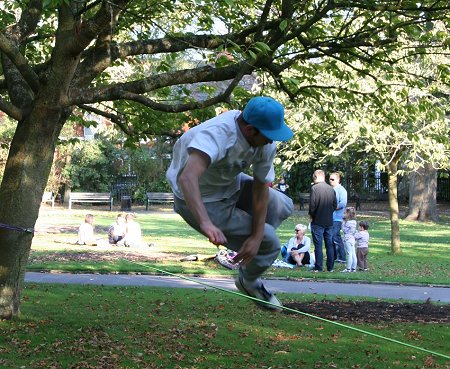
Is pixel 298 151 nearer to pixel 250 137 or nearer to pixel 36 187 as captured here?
pixel 36 187

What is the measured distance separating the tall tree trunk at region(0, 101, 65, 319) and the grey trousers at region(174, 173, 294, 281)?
3391 mm

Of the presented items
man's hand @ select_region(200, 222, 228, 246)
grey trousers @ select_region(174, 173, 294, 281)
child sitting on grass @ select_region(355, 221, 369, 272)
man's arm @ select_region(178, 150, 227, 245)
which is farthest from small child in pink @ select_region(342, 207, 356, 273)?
man's hand @ select_region(200, 222, 228, 246)

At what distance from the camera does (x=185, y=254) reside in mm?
19828

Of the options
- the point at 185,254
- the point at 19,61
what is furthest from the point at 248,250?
the point at 185,254

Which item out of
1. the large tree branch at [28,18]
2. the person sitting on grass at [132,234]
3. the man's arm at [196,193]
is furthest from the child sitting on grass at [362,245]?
the man's arm at [196,193]

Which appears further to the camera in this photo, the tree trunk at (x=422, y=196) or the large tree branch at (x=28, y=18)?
the tree trunk at (x=422, y=196)

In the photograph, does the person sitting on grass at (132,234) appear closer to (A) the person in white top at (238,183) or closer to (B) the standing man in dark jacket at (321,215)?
(B) the standing man in dark jacket at (321,215)

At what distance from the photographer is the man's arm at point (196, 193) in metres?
5.12

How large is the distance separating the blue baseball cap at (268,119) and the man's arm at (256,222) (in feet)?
2.38

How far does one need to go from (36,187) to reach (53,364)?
249 cm

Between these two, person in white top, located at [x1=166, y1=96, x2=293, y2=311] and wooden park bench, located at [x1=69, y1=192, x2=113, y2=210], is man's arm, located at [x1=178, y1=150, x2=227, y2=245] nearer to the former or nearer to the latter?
person in white top, located at [x1=166, y1=96, x2=293, y2=311]

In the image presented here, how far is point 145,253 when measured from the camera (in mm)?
19688

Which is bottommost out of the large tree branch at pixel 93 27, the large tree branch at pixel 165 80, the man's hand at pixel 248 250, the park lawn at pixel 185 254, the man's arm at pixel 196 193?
the park lawn at pixel 185 254

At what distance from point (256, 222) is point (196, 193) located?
1.22 m
